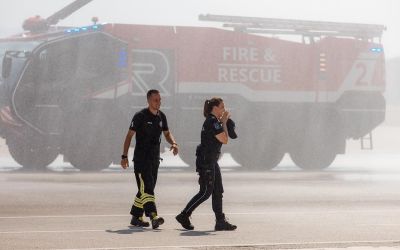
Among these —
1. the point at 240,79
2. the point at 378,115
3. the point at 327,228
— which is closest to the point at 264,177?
the point at 240,79

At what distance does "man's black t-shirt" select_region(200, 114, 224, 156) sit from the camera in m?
12.3

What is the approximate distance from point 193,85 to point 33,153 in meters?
4.29

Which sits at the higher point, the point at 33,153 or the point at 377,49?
the point at 377,49

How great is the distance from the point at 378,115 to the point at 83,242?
19.7 meters

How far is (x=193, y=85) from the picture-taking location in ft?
91.4

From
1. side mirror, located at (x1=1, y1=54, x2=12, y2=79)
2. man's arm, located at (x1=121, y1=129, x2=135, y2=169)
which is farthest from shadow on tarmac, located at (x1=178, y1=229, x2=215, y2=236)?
side mirror, located at (x1=1, y1=54, x2=12, y2=79)

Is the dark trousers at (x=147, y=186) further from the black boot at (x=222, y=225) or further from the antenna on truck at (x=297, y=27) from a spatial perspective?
the antenna on truck at (x=297, y=27)

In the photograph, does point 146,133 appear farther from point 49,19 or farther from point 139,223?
point 49,19

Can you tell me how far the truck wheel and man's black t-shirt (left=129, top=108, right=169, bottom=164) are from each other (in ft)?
47.0

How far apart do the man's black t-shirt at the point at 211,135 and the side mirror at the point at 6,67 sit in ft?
49.2

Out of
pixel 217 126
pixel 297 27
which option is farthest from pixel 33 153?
pixel 217 126

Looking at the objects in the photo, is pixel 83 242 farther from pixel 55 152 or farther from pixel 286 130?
pixel 286 130

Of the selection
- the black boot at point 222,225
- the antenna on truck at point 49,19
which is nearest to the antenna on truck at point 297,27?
the antenna on truck at point 49,19

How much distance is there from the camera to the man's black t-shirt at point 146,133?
41.3ft
